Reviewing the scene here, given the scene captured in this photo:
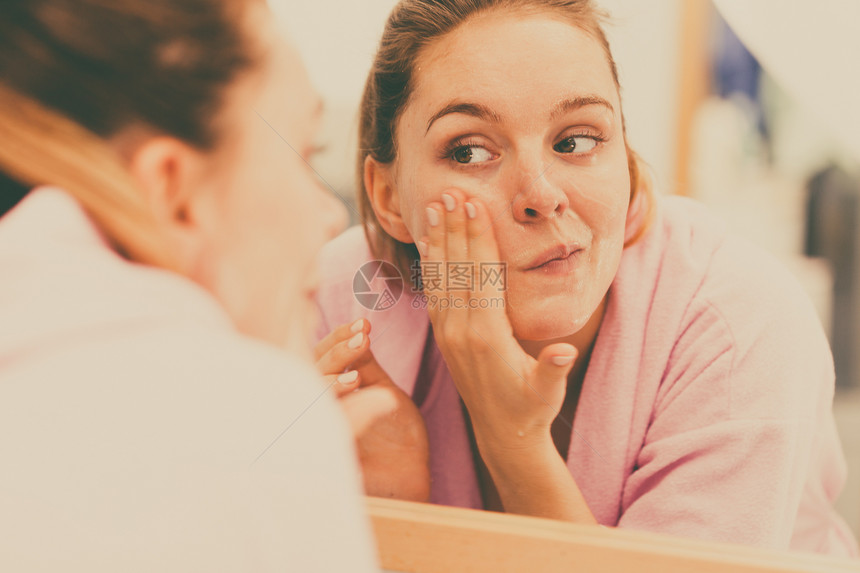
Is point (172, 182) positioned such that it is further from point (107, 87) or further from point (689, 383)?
point (689, 383)

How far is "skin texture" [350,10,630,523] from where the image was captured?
0.41 m

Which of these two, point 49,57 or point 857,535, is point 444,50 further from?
point 857,535

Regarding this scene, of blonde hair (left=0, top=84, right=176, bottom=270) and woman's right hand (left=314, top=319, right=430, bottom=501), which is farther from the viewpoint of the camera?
woman's right hand (left=314, top=319, right=430, bottom=501)

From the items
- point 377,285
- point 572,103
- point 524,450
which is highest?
point 572,103

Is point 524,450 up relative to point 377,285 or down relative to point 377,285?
Answer: down

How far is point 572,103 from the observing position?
41 centimetres

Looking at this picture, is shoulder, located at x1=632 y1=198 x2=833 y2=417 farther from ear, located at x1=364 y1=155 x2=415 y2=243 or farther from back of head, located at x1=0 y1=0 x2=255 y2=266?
back of head, located at x1=0 y1=0 x2=255 y2=266

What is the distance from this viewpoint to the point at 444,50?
419 millimetres

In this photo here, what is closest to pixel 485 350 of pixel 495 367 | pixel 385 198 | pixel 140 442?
pixel 495 367

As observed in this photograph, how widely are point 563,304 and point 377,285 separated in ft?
0.41

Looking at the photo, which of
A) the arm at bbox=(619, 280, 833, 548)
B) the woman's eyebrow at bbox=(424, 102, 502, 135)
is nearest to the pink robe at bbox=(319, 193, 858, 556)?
the arm at bbox=(619, 280, 833, 548)

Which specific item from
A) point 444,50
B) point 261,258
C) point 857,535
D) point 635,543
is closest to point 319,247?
point 261,258

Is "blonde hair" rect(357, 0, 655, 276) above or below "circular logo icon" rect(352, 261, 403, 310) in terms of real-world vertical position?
above

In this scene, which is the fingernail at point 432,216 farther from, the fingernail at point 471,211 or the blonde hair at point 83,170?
the blonde hair at point 83,170
